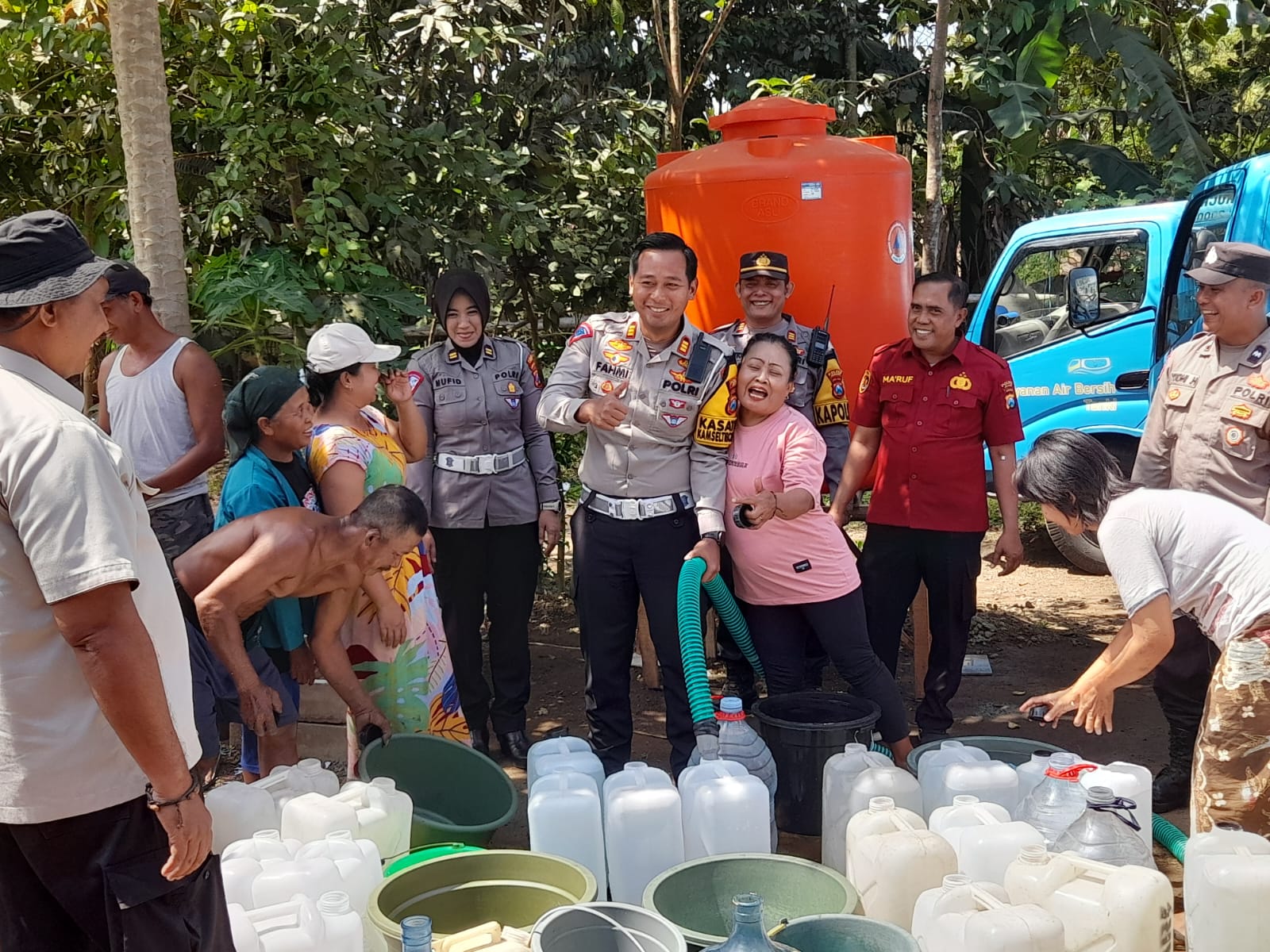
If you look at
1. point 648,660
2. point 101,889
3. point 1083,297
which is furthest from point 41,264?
point 1083,297

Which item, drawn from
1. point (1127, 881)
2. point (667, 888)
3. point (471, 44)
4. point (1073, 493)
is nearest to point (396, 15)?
point (471, 44)

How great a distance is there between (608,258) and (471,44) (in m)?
1.79

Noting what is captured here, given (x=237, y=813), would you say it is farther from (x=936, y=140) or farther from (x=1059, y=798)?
(x=936, y=140)

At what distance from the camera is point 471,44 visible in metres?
5.80

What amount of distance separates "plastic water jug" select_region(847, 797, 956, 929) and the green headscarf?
2105 mm

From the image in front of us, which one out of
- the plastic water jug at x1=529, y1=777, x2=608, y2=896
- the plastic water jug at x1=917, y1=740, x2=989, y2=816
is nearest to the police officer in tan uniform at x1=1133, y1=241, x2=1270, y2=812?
the plastic water jug at x1=917, y1=740, x2=989, y2=816

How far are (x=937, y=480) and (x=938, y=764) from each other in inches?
50.8

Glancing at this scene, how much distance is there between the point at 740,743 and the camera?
10.9 feet

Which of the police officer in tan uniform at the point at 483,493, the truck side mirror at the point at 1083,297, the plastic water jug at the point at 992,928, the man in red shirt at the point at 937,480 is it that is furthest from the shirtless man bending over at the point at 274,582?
the truck side mirror at the point at 1083,297

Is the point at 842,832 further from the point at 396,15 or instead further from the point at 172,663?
the point at 396,15

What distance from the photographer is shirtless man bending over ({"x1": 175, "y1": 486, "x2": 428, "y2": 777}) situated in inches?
122

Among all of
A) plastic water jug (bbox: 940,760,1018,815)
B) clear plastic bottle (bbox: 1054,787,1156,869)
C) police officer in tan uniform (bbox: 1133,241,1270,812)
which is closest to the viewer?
clear plastic bottle (bbox: 1054,787,1156,869)

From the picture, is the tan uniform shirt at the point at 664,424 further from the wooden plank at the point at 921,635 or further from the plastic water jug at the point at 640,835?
the wooden plank at the point at 921,635

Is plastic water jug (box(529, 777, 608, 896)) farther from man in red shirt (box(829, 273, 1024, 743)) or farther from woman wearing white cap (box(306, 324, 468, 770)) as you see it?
man in red shirt (box(829, 273, 1024, 743))
